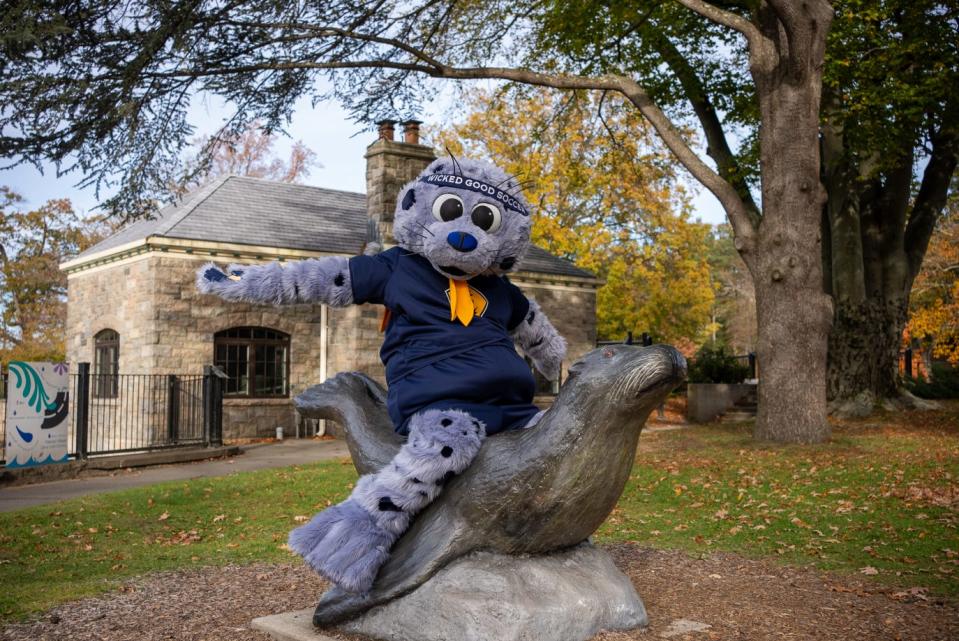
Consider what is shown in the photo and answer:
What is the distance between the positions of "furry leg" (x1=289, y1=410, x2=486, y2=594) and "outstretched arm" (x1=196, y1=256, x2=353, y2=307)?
807 mm

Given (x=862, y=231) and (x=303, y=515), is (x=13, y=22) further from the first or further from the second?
(x=862, y=231)

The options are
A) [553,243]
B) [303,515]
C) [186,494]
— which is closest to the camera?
[303,515]

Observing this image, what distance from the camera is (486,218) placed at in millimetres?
3957

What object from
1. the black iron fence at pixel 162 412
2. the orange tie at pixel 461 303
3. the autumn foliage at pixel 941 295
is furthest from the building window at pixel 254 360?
the autumn foliage at pixel 941 295

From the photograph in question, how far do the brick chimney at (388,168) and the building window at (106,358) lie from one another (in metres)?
5.86

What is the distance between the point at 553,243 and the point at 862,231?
969cm

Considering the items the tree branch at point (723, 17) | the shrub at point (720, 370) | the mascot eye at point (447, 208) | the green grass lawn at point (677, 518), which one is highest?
the tree branch at point (723, 17)

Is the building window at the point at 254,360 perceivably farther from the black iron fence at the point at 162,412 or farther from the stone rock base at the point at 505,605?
the stone rock base at the point at 505,605

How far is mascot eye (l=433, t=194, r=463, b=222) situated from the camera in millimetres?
3949

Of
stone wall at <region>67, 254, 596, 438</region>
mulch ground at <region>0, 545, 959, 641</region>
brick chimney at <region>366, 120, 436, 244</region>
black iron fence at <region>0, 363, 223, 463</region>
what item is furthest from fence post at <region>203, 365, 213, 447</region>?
mulch ground at <region>0, 545, 959, 641</region>

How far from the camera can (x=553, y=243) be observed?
25.8 metres

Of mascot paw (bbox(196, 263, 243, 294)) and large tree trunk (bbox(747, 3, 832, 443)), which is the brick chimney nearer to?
large tree trunk (bbox(747, 3, 832, 443))

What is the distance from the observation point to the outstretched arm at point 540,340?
177 inches

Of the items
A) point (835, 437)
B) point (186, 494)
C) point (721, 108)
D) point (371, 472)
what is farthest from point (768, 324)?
point (371, 472)
